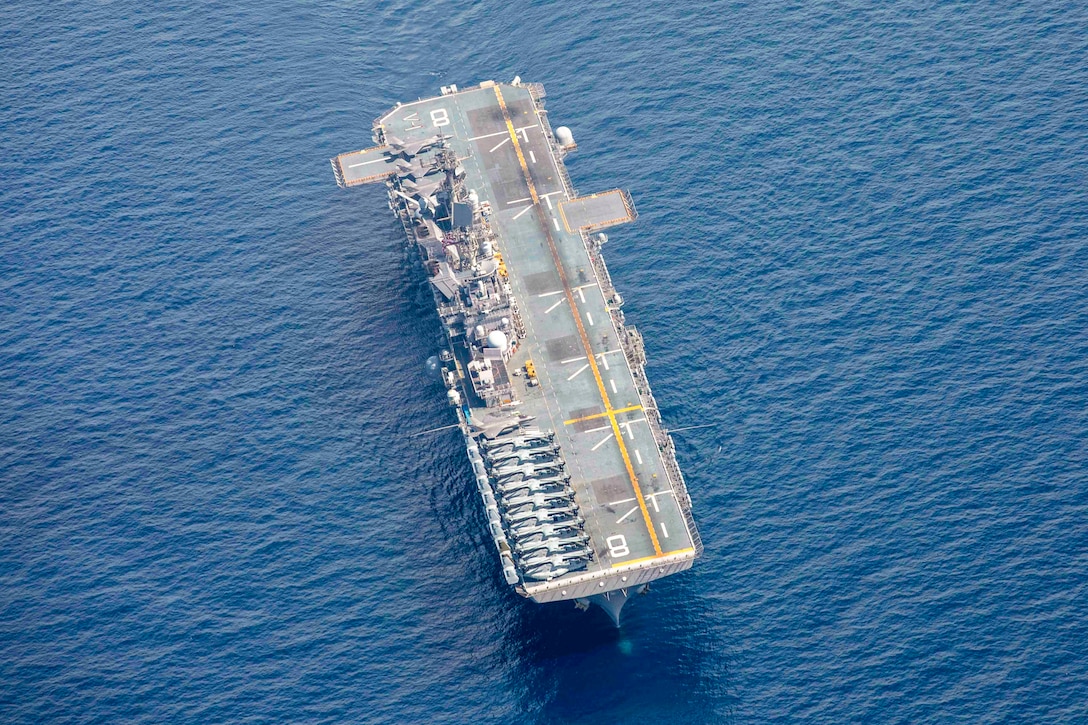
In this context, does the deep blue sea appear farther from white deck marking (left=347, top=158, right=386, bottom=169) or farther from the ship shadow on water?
white deck marking (left=347, top=158, right=386, bottom=169)

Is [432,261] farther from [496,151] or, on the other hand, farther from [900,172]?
[900,172]

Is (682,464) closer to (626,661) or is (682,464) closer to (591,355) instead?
(591,355)

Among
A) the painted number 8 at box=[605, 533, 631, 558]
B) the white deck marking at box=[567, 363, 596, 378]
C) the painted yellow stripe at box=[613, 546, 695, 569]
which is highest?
the white deck marking at box=[567, 363, 596, 378]

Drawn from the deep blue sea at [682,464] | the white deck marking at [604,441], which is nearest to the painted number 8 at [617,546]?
the deep blue sea at [682,464]

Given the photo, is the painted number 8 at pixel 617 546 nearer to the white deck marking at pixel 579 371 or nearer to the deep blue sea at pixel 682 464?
the deep blue sea at pixel 682 464

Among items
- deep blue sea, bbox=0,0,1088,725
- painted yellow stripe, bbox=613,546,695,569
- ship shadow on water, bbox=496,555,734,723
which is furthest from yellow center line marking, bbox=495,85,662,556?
deep blue sea, bbox=0,0,1088,725

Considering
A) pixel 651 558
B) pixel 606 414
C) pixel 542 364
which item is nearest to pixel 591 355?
pixel 542 364

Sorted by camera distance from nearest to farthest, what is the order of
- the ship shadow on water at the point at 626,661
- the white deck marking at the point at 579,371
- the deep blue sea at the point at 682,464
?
the ship shadow on water at the point at 626,661 < the deep blue sea at the point at 682,464 < the white deck marking at the point at 579,371

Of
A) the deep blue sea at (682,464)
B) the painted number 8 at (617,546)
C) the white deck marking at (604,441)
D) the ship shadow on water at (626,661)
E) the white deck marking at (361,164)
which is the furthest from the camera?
the white deck marking at (361,164)
